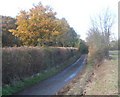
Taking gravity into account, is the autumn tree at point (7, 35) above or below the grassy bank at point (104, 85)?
above

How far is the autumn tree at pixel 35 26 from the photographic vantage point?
20266 millimetres

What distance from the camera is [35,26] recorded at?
2042 cm

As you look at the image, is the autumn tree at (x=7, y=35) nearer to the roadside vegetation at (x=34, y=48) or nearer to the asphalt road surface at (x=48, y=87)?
the roadside vegetation at (x=34, y=48)

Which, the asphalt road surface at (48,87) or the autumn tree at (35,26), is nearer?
the asphalt road surface at (48,87)

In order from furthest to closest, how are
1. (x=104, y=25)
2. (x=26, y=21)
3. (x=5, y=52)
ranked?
(x=104, y=25) → (x=26, y=21) → (x=5, y=52)

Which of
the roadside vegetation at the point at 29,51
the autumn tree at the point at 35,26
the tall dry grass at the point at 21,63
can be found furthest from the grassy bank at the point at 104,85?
the autumn tree at the point at 35,26

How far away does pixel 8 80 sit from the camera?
9.55 meters

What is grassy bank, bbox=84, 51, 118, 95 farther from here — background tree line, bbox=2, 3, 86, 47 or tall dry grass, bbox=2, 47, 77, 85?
background tree line, bbox=2, 3, 86, 47

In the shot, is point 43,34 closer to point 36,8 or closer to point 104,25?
point 36,8

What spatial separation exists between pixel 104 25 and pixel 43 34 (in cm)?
1016

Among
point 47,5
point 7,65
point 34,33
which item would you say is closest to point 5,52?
point 7,65

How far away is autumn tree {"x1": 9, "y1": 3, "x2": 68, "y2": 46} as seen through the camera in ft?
66.5

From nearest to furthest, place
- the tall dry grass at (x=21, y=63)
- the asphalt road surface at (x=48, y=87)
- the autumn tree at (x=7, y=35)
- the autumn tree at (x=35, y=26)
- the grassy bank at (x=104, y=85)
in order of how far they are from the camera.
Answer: the grassy bank at (x=104, y=85) < the asphalt road surface at (x=48, y=87) < the tall dry grass at (x=21, y=63) < the autumn tree at (x=35, y=26) < the autumn tree at (x=7, y=35)

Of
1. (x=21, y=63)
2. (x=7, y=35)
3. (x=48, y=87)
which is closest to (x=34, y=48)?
(x=21, y=63)
